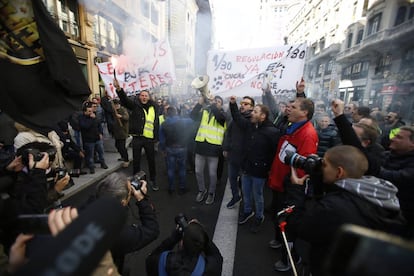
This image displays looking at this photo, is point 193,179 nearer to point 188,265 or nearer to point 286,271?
point 286,271

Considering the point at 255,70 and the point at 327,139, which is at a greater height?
the point at 255,70

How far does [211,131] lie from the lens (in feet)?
13.0

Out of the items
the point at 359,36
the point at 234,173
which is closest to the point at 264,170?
the point at 234,173

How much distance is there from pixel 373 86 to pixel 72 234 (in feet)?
83.3

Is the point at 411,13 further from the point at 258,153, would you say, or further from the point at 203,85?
the point at 258,153

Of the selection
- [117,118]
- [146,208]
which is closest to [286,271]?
[146,208]

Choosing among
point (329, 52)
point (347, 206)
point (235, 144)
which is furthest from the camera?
point (329, 52)

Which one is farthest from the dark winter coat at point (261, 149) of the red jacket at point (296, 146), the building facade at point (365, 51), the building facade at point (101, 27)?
the building facade at point (365, 51)

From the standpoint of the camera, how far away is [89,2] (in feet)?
10.4

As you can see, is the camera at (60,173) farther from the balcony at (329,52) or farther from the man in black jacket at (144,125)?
the balcony at (329,52)

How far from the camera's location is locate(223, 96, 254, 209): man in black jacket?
3.54 m

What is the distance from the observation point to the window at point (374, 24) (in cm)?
2008

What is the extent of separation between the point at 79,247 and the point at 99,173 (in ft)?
17.8

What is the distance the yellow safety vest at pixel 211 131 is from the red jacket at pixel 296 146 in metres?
1.35
